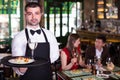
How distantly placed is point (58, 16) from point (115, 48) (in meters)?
5.62

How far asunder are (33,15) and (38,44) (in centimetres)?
31

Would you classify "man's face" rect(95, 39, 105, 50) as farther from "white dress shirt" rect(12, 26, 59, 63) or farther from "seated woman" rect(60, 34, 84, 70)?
"white dress shirt" rect(12, 26, 59, 63)

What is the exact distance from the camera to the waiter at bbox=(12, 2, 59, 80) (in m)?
2.40

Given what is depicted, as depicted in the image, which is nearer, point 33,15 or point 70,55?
point 33,15

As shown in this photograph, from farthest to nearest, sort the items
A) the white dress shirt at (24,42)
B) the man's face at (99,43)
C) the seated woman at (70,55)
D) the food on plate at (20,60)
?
the man's face at (99,43)
the seated woman at (70,55)
the white dress shirt at (24,42)
the food on plate at (20,60)

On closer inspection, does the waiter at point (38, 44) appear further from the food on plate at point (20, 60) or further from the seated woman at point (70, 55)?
the seated woman at point (70, 55)

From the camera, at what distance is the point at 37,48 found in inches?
98.2

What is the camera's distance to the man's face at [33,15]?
2367 mm

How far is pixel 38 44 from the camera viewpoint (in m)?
2.49

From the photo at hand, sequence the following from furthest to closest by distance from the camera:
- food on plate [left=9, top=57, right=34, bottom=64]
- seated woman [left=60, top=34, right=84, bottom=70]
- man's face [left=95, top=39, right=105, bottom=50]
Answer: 1. man's face [left=95, top=39, right=105, bottom=50]
2. seated woman [left=60, top=34, right=84, bottom=70]
3. food on plate [left=9, top=57, right=34, bottom=64]

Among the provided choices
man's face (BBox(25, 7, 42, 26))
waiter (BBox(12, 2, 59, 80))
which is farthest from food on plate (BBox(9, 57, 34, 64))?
man's face (BBox(25, 7, 42, 26))

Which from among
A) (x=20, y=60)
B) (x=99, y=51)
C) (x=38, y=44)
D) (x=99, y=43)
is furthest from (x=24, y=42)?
(x=99, y=51)

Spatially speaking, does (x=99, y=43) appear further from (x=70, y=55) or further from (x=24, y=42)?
(x=24, y=42)

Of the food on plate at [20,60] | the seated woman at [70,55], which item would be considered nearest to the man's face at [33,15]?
the food on plate at [20,60]
